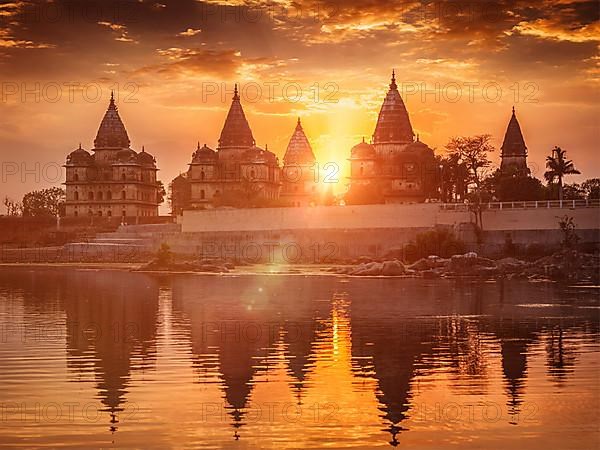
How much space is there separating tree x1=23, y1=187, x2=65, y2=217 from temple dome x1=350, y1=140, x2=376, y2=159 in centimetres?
4182

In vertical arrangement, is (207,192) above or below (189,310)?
above

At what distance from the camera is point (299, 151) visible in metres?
102

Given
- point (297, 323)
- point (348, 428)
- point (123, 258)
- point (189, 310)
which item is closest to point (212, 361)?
point (348, 428)

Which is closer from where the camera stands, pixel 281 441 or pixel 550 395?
pixel 281 441

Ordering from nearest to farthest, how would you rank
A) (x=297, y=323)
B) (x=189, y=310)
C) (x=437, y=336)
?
1. (x=437, y=336)
2. (x=297, y=323)
3. (x=189, y=310)

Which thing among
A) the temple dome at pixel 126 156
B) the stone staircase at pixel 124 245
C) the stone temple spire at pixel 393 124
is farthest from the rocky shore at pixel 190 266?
the temple dome at pixel 126 156

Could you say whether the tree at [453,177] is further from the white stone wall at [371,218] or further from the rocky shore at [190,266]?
the rocky shore at [190,266]

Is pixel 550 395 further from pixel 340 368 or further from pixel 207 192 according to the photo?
pixel 207 192

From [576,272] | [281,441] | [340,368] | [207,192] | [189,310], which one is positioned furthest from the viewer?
[207,192]

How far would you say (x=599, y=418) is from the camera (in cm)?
1513

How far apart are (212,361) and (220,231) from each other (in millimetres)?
54716

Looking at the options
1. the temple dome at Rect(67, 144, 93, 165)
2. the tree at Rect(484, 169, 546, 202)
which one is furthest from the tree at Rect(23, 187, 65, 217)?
the tree at Rect(484, 169, 546, 202)

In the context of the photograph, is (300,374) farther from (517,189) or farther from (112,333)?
(517,189)

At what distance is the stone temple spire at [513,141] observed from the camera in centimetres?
9619
